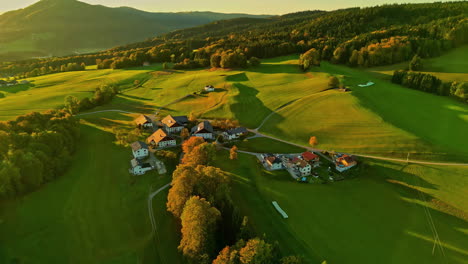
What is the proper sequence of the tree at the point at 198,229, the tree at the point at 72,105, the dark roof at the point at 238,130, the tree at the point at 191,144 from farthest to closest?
1. the tree at the point at 72,105
2. the dark roof at the point at 238,130
3. the tree at the point at 191,144
4. the tree at the point at 198,229

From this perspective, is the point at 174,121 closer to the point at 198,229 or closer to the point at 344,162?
the point at 198,229

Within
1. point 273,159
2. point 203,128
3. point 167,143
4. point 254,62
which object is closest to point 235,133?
point 203,128

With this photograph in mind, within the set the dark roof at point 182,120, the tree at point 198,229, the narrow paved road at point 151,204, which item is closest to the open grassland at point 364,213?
the tree at point 198,229

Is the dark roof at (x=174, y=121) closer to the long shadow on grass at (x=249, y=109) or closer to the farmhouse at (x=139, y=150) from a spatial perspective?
the farmhouse at (x=139, y=150)

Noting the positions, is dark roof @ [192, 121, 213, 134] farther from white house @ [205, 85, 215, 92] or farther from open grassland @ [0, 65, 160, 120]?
open grassland @ [0, 65, 160, 120]

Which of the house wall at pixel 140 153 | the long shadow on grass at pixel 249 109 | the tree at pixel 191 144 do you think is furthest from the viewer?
the long shadow on grass at pixel 249 109

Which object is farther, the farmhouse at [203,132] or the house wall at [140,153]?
the farmhouse at [203,132]
